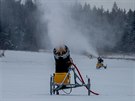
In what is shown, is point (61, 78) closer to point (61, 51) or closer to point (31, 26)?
point (61, 51)

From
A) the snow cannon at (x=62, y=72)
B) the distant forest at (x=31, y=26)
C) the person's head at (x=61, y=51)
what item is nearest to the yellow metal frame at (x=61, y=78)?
the snow cannon at (x=62, y=72)

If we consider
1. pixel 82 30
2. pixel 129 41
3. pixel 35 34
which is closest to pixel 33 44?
pixel 35 34

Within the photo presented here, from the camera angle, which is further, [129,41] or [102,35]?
[102,35]

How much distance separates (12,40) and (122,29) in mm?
30781

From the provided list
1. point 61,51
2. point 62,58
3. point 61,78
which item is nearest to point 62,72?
point 61,78

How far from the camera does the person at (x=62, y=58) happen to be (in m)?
15.6

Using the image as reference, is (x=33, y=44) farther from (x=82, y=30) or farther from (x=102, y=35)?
(x=102, y=35)

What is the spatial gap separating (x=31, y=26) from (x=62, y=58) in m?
92.8

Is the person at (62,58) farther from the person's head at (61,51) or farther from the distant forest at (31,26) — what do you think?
the distant forest at (31,26)

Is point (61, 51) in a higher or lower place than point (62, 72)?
higher

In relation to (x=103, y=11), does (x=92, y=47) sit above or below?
below

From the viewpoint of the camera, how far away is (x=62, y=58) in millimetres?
15797

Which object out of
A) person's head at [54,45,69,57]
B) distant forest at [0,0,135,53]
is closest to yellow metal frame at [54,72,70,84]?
person's head at [54,45,69,57]

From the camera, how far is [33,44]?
346 feet
